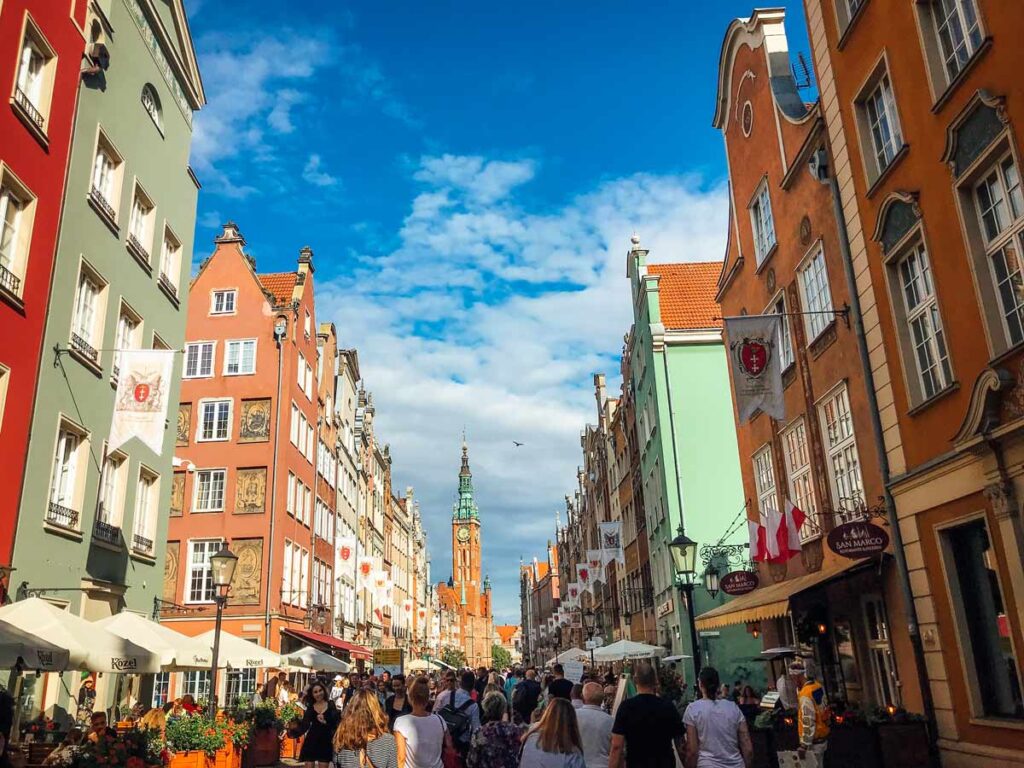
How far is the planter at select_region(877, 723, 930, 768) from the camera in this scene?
1145 centimetres

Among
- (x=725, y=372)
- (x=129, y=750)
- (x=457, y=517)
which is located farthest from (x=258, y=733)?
(x=457, y=517)

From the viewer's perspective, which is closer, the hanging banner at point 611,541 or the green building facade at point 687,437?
the green building facade at point 687,437

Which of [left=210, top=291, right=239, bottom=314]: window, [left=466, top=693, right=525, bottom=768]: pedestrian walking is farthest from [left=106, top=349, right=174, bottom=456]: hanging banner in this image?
[left=210, top=291, right=239, bottom=314]: window

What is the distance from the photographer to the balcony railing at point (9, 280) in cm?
1293

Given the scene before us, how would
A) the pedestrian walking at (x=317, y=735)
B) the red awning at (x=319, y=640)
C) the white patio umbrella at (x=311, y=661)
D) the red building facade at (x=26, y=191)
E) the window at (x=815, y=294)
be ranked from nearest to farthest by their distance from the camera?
the pedestrian walking at (x=317, y=735) < the red building facade at (x=26, y=191) < the window at (x=815, y=294) < the white patio umbrella at (x=311, y=661) < the red awning at (x=319, y=640)

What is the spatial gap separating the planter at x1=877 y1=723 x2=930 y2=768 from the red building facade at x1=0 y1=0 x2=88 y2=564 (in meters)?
13.3

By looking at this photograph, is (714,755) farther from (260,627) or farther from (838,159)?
(260,627)

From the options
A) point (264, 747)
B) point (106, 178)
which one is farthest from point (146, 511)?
point (106, 178)

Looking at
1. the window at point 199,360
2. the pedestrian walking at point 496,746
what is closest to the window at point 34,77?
the pedestrian walking at point 496,746

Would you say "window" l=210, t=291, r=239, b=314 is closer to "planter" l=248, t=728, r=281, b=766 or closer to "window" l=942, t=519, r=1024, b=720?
"planter" l=248, t=728, r=281, b=766

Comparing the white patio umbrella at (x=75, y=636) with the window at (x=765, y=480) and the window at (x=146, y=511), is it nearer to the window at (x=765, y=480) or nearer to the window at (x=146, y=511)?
the window at (x=146, y=511)

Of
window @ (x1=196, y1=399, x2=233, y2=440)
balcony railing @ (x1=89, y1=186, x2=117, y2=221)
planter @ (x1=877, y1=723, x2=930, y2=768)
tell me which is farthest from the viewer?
window @ (x1=196, y1=399, x2=233, y2=440)

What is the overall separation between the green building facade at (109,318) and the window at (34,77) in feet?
3.47

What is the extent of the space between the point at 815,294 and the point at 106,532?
49.5ft
